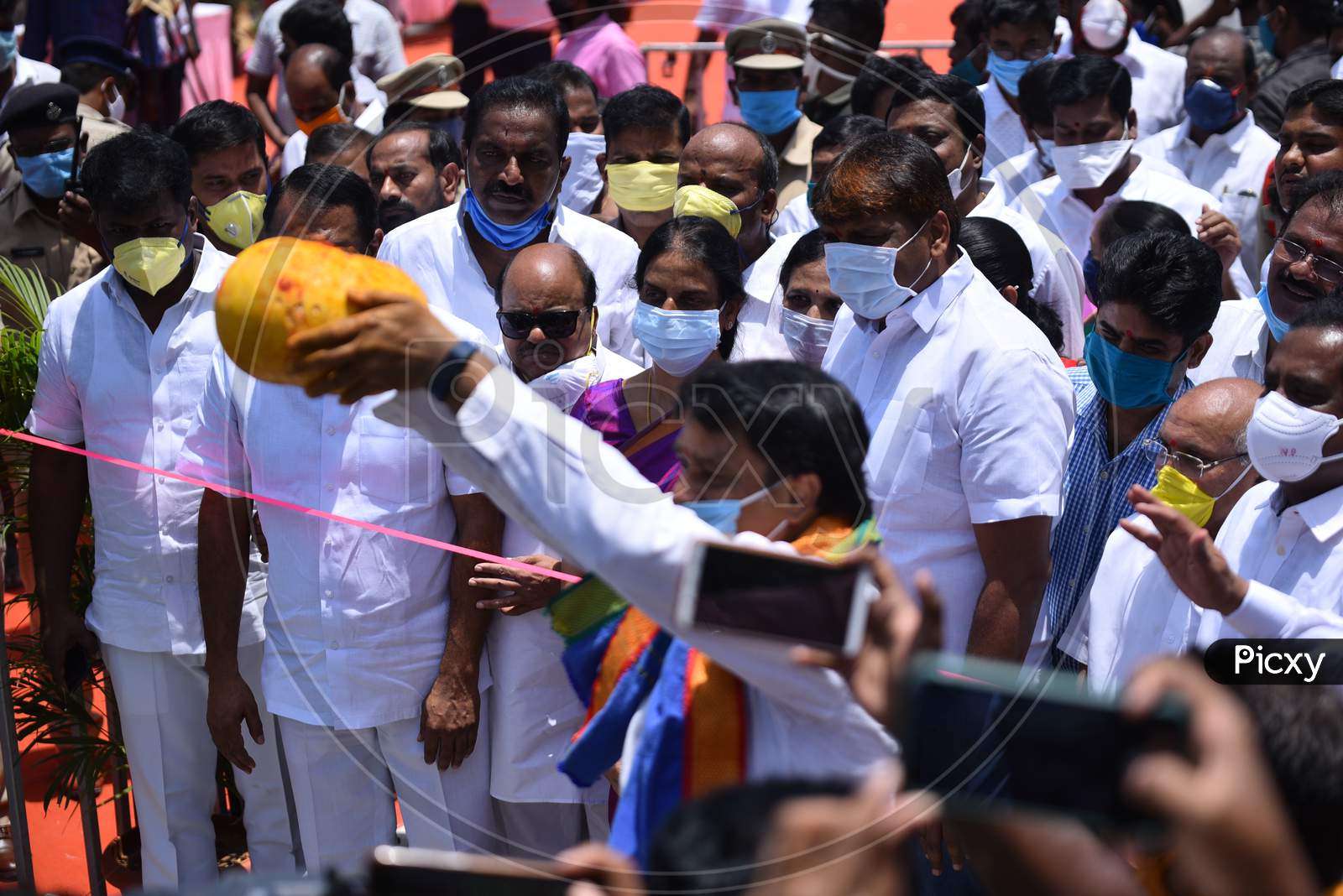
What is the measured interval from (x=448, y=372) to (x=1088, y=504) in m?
2.05

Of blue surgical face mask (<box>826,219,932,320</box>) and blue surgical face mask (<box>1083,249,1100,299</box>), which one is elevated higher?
blue surgical face mask (<box>826,219,932,320</box>)

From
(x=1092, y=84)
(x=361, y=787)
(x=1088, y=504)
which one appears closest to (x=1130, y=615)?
(x=1088, y=504)

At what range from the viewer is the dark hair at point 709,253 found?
359cm

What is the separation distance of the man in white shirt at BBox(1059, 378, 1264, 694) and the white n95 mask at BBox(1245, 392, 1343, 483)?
10.0 inches

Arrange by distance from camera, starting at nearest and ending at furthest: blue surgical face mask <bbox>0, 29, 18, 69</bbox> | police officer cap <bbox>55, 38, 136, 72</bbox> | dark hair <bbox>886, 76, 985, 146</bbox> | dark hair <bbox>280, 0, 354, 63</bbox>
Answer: dark hair <bbox>886, 76, 985, 146</bbox>, blue surgical face mask <bbox>0, 29, 18, 69</bbox>, dark hair <bbox>280, 0, 354, 63</bbox>, police officer cap <bbox>55, 38, 136, 72</bbox>

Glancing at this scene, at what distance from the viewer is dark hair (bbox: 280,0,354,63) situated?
23.9 ft

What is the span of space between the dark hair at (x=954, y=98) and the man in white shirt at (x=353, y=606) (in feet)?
8.26

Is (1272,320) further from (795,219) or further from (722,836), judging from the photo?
(722,836)

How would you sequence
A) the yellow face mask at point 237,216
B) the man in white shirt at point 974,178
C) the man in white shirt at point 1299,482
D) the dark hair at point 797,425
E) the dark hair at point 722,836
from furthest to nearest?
the yellow face mask at point 237,216 < the man in white shirt at point 974,178 < the man in white shirt at point 1299,482 < the dark hair at point 797,425 < the dark hair at point 722,836

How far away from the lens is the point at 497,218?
4141 millimetres

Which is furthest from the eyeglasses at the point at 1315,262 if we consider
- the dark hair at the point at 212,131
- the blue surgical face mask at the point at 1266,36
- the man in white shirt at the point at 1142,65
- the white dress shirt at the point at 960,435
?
the blue surgical face mask at the point at 1266,36

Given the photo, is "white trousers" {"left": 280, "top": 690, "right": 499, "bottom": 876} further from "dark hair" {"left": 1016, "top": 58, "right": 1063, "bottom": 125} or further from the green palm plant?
"dark hair" {"left": 1016, "top": 58, "right": 1063, "bottom": 125}

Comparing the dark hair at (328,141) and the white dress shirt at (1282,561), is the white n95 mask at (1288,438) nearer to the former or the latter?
the white dress shirt at (1282,561)

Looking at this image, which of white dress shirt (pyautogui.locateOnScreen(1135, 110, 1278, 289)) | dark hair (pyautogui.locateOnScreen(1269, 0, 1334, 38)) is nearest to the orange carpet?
white dress shirt (pyautogui.locateOnScreen(1135, 110, 1278, 289))
